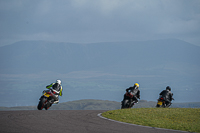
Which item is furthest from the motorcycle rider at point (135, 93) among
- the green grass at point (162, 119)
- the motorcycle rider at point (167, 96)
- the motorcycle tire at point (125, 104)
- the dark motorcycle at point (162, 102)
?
the green grass at point (162, 119)

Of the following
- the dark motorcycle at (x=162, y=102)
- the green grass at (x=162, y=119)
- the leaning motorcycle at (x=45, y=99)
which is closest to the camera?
the green grass at (x=162, y=119)

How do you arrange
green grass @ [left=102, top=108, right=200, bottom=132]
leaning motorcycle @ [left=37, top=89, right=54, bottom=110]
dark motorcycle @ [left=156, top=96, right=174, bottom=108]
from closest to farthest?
green grass @ [left=102, top=108, right=200, bottom=132] < leaning motorcycle @ [left=37, top=89, right=54, bottom=110] < dark motorcycle @ [left=156, top=96, right=174, bottom=108]

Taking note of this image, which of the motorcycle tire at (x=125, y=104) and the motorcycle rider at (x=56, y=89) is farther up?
the motorcycle rider at (x=56, y=89)

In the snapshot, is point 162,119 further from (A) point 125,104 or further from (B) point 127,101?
(B) point 127,101

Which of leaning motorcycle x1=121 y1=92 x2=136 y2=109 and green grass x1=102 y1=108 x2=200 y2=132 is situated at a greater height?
leaning motorcycle x1=121 y1=92 x2=136 y2=109

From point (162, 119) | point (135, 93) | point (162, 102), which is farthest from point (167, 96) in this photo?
point (162, 119)

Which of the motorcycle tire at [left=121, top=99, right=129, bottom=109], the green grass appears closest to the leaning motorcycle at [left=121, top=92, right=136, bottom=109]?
the motorcycle tire at [left=121, top=99, right=129, bottom=109]

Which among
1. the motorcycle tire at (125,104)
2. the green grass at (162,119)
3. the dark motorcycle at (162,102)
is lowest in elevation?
the green grass at (162,119)

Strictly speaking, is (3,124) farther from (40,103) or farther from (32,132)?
(40,103)

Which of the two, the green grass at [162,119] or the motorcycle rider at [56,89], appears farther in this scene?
the motorcycle rider at [56,89]

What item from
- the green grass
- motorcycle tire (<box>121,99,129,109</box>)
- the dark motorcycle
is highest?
the dark motorcycle

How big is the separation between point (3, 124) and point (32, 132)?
102 inches

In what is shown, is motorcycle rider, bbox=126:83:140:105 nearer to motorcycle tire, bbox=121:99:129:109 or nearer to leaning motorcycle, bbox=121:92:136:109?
leaning motorcycle, bbox=121:92:136:109

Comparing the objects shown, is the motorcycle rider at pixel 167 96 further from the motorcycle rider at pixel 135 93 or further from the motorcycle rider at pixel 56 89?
the motorcycle rider at pixel 56 89
